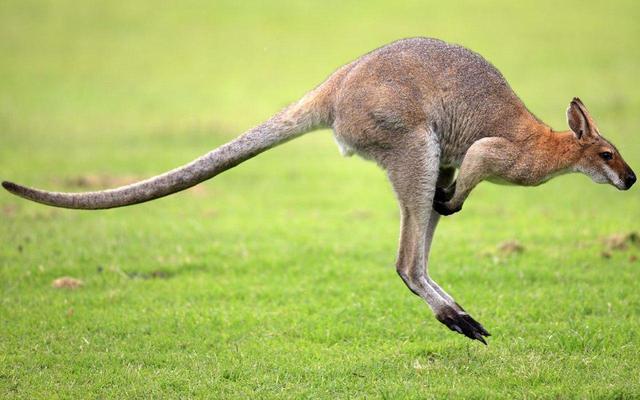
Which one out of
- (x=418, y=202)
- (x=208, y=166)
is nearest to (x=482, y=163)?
(x=418, y=202)

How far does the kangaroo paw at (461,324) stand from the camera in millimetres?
6387

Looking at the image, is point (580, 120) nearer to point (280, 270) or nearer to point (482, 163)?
point (482, 163)

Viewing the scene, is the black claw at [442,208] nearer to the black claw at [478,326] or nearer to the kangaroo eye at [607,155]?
the black claw at [478,326]

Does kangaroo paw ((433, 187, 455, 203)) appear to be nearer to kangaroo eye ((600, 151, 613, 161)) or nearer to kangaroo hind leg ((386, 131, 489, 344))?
kangaroo hind leg ((386, 131, 489, 344))

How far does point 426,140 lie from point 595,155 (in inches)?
49.8

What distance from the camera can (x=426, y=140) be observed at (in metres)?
6.66

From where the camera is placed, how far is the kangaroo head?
259 inches

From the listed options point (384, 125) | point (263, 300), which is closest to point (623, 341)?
point (384, 125)

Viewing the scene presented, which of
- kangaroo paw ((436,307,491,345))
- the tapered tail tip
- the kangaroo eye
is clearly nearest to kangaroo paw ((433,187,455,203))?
kangaroo paw ((436,307,491,345))

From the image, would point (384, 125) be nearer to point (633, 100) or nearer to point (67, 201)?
point (67, 201)

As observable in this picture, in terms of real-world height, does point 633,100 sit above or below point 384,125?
above

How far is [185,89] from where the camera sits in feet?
83.7

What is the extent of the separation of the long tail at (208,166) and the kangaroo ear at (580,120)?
1.88m

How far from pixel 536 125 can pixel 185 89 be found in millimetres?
19712
